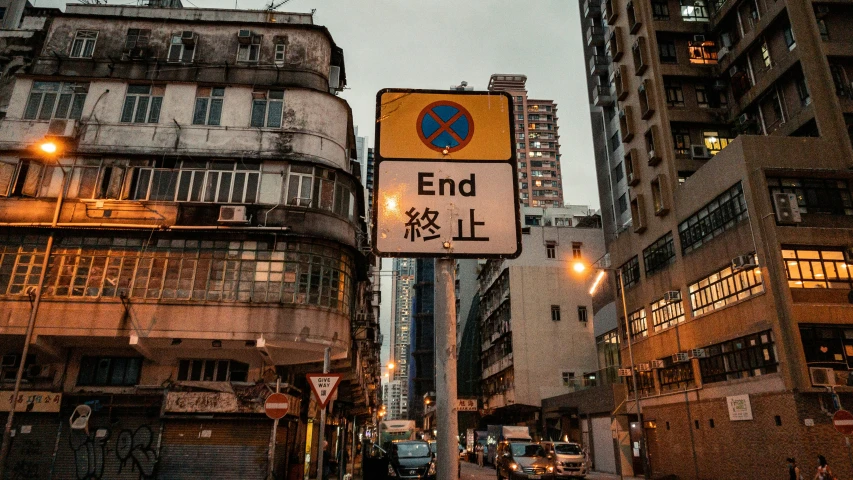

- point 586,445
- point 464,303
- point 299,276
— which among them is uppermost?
point 464,303

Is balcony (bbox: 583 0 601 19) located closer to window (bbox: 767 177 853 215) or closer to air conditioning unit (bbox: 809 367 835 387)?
window (bbox: 767 177 853 215)

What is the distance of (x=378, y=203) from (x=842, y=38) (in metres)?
35.2

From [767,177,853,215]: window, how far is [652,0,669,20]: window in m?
18.2

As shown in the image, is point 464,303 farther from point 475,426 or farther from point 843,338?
point 843,338

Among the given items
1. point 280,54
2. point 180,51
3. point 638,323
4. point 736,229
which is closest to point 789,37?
point 736,229

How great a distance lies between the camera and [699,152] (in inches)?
1328

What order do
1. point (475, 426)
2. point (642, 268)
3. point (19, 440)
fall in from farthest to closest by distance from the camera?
→ point (475, 426) → point (642, 268) → point (19, 440)

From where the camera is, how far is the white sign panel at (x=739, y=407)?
2391 centimetres

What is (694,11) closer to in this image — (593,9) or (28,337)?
(593,9)

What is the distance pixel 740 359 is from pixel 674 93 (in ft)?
63.9

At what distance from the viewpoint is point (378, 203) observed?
3262mm

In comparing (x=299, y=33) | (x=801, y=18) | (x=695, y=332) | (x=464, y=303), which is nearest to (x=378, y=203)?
(x=299, y=33)

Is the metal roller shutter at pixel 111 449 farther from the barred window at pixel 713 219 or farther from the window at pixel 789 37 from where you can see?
the window at pixel 789 37

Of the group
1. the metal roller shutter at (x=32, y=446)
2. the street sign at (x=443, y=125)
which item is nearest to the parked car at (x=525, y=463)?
the metal roller shutter at (x=32, y=446)
